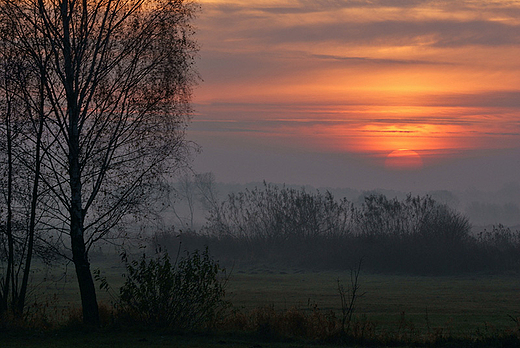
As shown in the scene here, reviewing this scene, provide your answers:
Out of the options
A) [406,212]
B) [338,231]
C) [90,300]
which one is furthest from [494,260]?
[90,300]

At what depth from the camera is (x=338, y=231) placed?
60188 millimetres

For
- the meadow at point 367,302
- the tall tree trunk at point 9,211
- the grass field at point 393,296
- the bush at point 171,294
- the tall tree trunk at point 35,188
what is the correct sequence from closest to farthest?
→ the meadow at point 367,302 → the bush at point 171,294 → the tall tree trunk at point 35,188 → the tall tree trunk at point 9,211 → the grass field at point 393,296

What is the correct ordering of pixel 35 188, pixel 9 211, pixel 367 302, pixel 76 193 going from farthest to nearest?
1. pixel 367 302
2. pixel 9 211
3. pixel 35 188
4. pixel 76 193

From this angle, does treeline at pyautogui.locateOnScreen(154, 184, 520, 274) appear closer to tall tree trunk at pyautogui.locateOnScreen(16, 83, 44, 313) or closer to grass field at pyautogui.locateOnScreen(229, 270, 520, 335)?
grass field at pyautogui.locateOnScreen(229, 270, 520, 335)

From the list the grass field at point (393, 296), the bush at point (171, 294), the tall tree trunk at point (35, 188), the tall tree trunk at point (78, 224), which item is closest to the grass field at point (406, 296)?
the grass field at point (393, 296)

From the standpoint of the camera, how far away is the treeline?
165 ft

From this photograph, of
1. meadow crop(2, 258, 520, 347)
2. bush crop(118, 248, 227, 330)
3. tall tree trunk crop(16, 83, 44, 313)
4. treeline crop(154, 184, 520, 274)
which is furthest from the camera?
treeline crop(154, 184, 520, 274)

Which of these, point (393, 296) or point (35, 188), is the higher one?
point (35, 188)

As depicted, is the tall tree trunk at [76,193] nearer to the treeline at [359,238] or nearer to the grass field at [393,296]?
the grass field at [393,296]

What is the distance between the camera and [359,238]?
55719mm

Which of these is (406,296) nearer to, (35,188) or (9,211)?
(35,188)

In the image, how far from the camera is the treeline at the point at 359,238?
1978 inches

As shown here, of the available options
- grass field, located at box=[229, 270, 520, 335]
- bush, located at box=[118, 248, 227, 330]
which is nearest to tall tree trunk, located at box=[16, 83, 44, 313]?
bush, located at box=[118, 248, 227, 330]

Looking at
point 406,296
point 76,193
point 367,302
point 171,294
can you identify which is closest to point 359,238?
point 406,296
